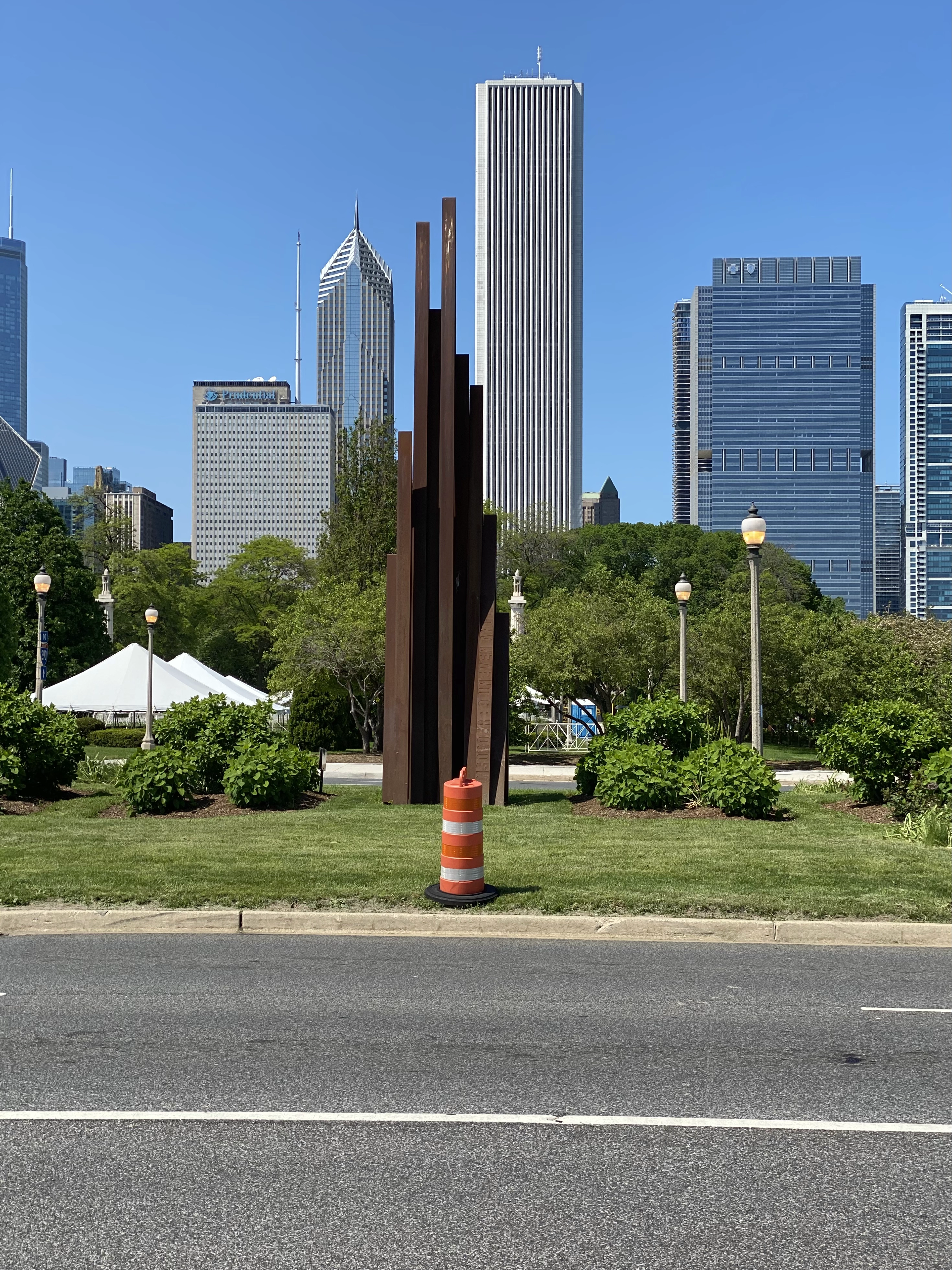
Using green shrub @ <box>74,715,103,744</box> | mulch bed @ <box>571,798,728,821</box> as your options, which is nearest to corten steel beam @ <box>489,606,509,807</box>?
mulch bed @ <box>571,798,728,821</box>

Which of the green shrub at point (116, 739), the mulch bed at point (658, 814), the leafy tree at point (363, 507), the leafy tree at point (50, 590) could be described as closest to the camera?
the mulch bed at point (658, 814)

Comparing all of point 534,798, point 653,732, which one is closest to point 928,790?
point 653,732

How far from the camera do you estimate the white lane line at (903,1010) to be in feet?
23.0

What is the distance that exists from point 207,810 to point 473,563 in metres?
5.83

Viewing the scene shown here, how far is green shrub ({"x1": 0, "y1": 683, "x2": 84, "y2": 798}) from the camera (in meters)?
17.8

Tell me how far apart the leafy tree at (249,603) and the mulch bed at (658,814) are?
58.4m

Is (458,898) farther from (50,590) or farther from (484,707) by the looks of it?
(50,590)

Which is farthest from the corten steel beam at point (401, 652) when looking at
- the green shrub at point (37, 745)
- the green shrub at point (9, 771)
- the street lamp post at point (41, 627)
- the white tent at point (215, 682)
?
the white tent at point (215, 682)

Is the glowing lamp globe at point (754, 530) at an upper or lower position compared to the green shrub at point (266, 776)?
upper

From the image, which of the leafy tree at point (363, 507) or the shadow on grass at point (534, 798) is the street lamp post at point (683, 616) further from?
the leafy tree at point (363, 507)

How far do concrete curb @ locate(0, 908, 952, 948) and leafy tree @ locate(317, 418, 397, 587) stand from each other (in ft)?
133

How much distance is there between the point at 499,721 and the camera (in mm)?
17875

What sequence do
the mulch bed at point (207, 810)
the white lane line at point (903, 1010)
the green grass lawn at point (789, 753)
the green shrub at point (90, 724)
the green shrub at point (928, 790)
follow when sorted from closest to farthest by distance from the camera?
the white lane line at point (903, 1010) → the green shrub at point (928, 790) → the mulch bed at point (207, 810) → the green grass lawn at point (789, 753) → the green shrub at point (90, 724)

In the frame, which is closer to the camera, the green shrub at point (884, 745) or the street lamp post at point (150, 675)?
the green shrub at point (884, 745)
